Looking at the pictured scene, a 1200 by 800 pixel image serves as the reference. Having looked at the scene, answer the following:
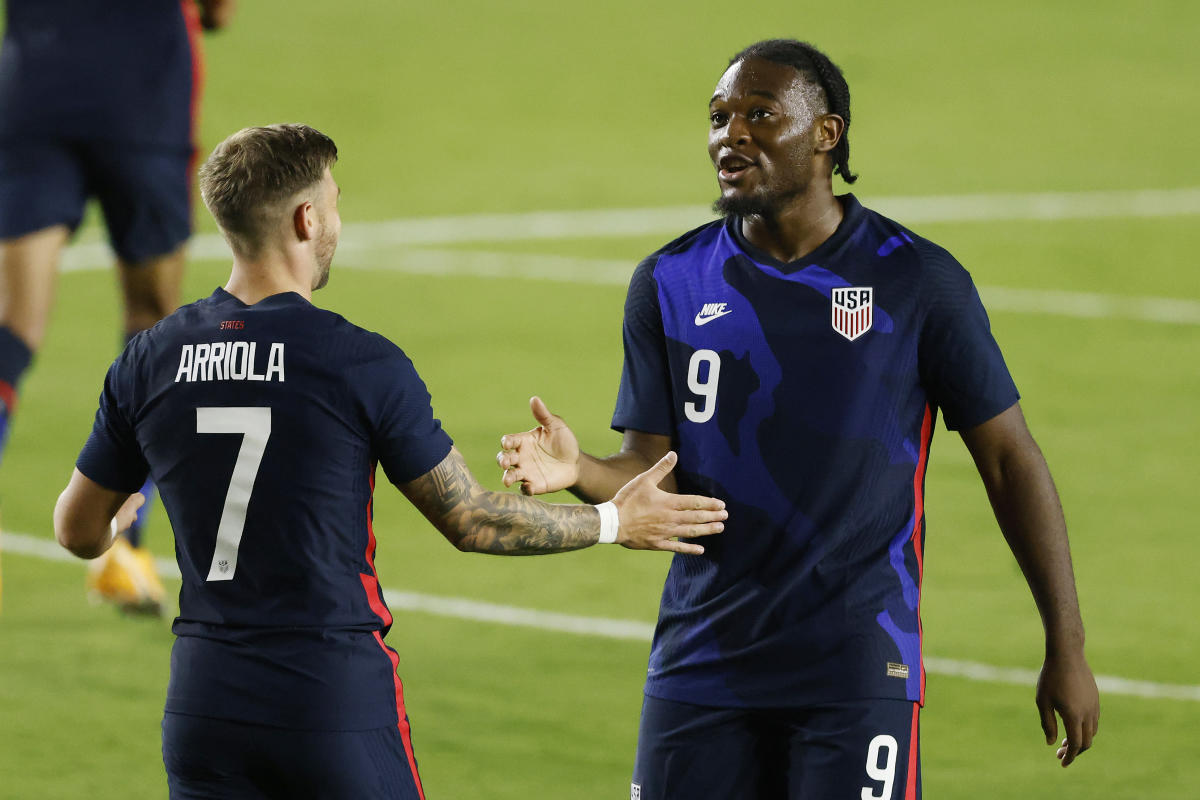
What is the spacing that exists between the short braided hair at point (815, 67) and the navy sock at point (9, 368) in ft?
11.7

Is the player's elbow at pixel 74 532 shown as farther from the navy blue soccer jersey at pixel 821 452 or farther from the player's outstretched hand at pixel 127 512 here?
the navy blue soccer jersey at pixel 821 452

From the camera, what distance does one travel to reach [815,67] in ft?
14.9

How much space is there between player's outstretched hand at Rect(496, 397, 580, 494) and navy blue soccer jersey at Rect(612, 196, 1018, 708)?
0.26 meters

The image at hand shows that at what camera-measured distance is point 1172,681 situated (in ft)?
24.3

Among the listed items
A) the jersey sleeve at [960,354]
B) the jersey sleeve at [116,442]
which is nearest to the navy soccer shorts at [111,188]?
the jersey sleeve at [116,442]

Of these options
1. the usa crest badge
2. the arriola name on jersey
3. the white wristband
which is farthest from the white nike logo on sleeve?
the arriola name on jersey

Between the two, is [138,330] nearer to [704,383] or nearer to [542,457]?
[542,457]

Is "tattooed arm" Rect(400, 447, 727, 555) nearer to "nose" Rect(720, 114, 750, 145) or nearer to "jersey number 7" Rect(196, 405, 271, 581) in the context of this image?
"jersey number 7" Rect(196, 405, 271, 581)

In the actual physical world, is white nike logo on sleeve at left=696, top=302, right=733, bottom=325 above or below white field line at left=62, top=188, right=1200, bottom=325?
below

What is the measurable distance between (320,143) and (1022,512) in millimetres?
1634

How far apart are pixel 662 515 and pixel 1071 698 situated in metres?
0.94

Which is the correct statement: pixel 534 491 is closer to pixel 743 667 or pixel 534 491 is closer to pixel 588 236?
pixel 743 667

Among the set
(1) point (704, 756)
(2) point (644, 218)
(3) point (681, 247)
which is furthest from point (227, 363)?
(2) point (644, 218)

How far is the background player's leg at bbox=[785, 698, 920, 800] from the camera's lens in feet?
13.6
